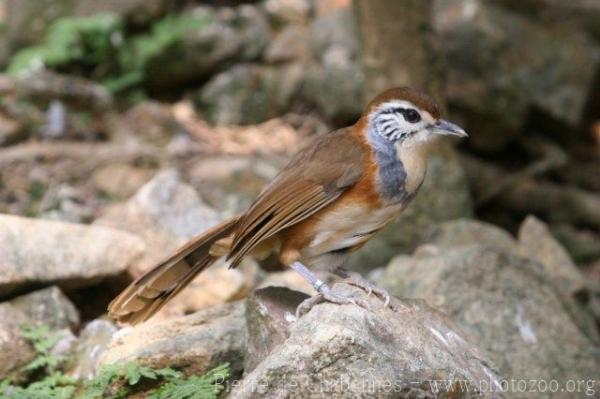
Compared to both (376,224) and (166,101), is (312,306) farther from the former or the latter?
(166,101)

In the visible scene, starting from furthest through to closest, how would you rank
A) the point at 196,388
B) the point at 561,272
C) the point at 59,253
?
the point at 561,272 → the point at 59,253 → the point at 196,388

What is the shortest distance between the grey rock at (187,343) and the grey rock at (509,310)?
1365mm

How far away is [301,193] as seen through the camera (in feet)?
15.5

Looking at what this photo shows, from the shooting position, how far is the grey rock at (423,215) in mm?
7566

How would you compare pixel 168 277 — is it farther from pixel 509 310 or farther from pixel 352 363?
pixel 509 310

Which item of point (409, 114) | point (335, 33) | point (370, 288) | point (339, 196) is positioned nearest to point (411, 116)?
point (409, 114)

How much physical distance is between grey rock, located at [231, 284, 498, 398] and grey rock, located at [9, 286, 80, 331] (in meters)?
1.68

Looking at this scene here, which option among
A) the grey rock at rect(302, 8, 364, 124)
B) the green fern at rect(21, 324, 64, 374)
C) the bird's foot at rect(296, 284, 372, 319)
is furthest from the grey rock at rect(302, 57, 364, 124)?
the bird's foot at rect(296, 284, 372, 319)

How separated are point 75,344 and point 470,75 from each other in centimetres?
529

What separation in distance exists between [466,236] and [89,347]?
3.20 m

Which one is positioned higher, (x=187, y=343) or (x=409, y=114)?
(x=409, y=114)

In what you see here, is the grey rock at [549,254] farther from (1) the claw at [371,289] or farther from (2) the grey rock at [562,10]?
(2) the grey rock at [562,10]

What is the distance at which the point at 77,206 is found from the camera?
298 inches

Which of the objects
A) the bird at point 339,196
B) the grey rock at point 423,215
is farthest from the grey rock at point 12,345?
the grey rock at point 423,215
